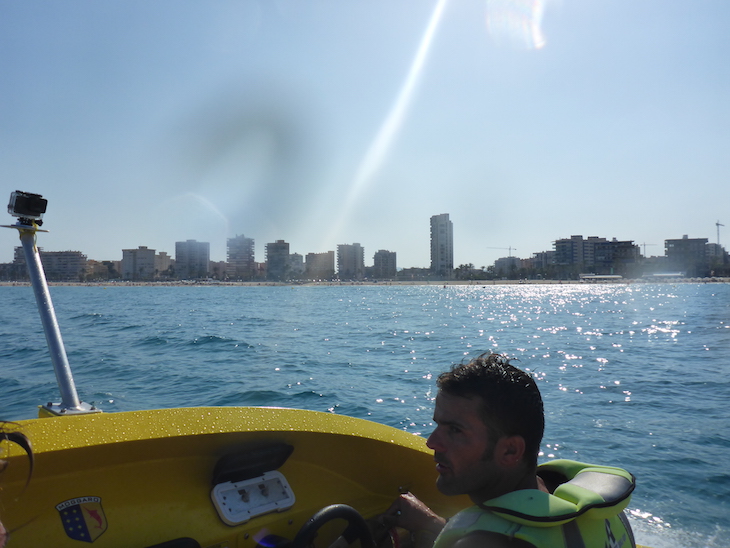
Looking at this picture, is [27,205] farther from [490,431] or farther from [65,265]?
[65,265]

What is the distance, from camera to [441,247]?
613ft

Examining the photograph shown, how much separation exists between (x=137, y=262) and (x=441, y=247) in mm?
117427

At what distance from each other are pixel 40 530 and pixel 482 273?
18445 centimetres

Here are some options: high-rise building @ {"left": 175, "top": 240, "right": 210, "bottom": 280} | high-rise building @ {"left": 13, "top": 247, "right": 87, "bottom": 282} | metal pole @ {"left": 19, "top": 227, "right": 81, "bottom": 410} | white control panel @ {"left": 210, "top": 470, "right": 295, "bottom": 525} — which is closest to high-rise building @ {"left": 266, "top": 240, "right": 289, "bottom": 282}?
high-rise building @ {"left": 175, "top": 240, "right": 210, "bottom": 280}

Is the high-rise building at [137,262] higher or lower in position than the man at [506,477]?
higher

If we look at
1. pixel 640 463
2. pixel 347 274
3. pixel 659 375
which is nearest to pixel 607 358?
pixel 659 375

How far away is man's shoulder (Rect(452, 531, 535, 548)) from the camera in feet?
3.70

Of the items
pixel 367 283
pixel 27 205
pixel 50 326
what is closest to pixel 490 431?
pixel 50 326

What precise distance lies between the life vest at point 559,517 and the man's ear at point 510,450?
0.46 ft

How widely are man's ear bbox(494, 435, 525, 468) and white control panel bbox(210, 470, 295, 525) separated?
1271 mm

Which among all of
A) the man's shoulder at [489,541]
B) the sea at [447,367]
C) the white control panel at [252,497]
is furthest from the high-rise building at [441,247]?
the man's shoulder at [489,541]

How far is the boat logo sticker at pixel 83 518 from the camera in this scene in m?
1.74

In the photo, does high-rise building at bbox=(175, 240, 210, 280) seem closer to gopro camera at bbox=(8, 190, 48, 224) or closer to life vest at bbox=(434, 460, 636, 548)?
gopro camera at bbox=(8, 190, 48, 224)

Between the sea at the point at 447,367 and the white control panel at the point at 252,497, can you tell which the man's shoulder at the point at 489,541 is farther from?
the sea at the point at 447,367
